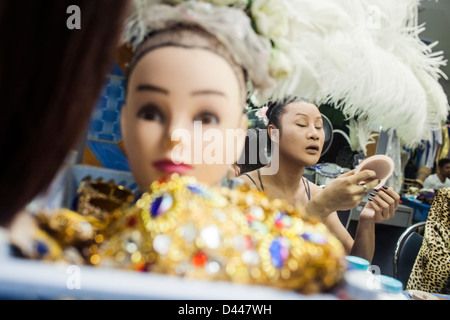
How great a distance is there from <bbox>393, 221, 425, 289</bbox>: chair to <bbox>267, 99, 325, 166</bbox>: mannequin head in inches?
23.2

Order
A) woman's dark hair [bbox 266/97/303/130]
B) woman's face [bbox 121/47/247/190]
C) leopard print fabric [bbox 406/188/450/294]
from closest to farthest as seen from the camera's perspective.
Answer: woman's face [bbox 121/47/247/190]
woman's dark hair [bbox 266/97/303/130]
leopard print fabric [bbox 406/188/450/294]

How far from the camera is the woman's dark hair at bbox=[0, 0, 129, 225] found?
1.83 feet

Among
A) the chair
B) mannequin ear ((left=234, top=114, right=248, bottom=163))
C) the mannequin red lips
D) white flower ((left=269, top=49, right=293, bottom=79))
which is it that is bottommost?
the chair

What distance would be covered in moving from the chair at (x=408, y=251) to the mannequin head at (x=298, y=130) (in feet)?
1.93

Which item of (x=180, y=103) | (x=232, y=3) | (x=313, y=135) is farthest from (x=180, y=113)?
(x=313, y=135)

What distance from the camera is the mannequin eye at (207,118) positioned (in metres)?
0.70

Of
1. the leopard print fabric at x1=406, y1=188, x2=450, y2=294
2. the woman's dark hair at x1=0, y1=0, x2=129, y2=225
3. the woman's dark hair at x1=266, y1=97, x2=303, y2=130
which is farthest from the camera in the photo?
the leopard print fabric at x1=406, y1=188, x2=450, y2=294

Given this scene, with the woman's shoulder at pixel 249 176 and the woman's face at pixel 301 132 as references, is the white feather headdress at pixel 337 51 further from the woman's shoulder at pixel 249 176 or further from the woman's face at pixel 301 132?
the woman's shoulder at pixel 249 176

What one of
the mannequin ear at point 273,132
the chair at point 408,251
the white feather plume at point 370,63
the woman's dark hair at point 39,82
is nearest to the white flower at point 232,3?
the white feather plume at point 370,63

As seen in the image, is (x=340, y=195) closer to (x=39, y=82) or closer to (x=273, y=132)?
(x=273, y=132)

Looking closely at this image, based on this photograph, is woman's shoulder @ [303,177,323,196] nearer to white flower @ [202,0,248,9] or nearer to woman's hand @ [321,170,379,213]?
woman's hand @ [321,170,379,213]

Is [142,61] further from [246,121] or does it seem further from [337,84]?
[337,84]

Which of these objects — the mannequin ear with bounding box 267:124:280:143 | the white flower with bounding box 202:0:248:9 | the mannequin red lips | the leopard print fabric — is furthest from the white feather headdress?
the leopard print fabric
